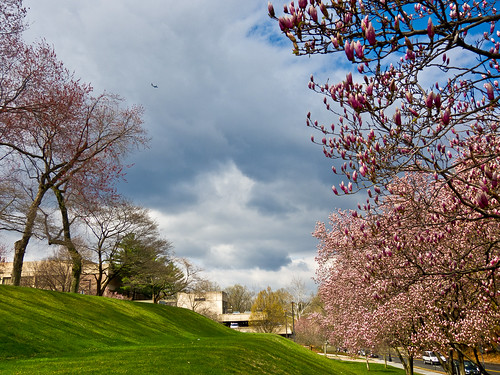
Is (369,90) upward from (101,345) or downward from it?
upward

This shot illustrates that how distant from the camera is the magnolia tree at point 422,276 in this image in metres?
8.70

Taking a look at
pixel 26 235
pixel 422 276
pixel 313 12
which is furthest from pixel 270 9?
pixel 26 235

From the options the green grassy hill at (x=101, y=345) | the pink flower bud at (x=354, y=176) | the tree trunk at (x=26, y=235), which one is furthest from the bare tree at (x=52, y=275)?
the pink flower bud at (x=354, y=176)

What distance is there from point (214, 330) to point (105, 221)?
47.4 feet

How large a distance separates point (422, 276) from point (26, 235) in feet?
67.9

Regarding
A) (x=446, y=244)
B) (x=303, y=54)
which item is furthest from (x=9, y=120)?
(x=446, y=244)

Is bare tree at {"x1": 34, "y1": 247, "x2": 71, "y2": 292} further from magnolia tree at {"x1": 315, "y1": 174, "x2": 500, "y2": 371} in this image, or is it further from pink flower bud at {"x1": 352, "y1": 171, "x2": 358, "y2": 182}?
pink flower bud at {"x1": 352, "y1": 171, "x2": 358, "y2": 182}

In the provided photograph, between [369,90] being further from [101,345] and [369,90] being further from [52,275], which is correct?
[52,275]

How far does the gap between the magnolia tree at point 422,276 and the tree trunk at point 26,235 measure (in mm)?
17285

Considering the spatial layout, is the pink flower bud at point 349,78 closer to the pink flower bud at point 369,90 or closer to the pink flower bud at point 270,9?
the pink flower bud at point 369,90

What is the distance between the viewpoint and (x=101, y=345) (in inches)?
647

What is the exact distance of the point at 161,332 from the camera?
24.7 meters

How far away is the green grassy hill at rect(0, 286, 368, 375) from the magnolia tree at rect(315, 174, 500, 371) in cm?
464

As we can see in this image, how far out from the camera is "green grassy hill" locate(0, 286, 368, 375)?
35.6ft
